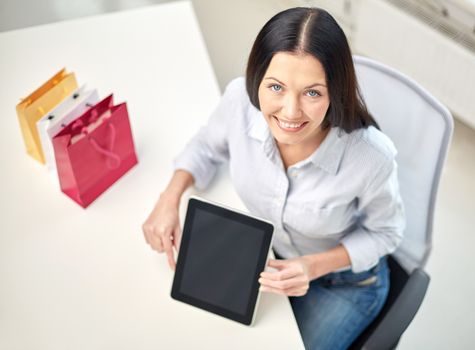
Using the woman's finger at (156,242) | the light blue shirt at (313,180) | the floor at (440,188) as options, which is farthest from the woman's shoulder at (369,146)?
the floor at (440,188)

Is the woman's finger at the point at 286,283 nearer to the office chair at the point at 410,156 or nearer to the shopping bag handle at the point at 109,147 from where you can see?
the office chair at the point at 410,156

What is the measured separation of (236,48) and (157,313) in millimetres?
2023

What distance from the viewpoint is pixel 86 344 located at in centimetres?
151

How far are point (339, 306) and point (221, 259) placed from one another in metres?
0.44

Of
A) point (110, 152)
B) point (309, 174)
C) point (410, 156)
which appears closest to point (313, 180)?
point (309, 174)

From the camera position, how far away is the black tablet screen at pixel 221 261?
4.83ft

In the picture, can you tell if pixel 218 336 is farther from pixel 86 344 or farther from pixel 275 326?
pixel 86 344

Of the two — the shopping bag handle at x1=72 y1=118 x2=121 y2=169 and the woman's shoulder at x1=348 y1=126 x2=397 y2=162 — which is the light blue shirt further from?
the shopping bag handle at x1=72 y1=118 x2=121 y2=169

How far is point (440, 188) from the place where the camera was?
9.25ft

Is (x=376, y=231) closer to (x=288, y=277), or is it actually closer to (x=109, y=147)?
(x=288, y=277)

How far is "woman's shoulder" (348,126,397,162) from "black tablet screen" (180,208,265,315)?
31cm

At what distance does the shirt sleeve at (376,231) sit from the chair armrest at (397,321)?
13 cm

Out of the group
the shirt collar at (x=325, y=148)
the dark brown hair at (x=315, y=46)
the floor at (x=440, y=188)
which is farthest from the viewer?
the floor at (x=440, y=188)

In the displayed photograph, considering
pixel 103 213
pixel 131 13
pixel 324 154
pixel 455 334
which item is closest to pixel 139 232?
pixel 103 213
